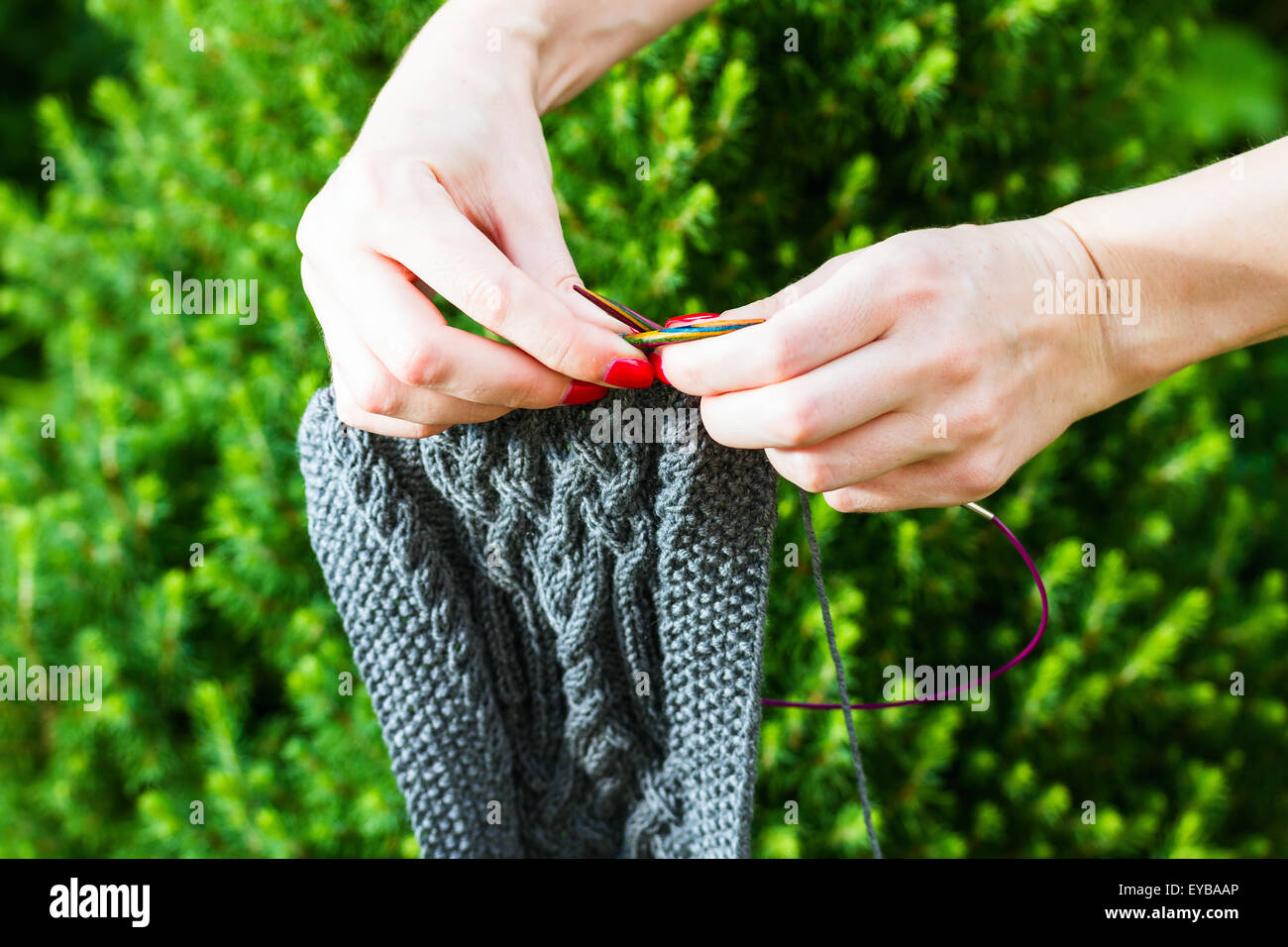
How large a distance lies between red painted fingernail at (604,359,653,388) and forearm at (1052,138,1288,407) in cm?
47

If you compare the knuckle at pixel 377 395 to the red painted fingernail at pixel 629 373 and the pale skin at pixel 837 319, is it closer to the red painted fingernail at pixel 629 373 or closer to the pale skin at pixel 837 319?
the pale skin at pixel 837 319

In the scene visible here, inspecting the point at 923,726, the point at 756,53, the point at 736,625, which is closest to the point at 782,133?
the point at 756,53

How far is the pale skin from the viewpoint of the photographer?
0.83 meters

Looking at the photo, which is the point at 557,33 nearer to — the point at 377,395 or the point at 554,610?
the point at 377,395

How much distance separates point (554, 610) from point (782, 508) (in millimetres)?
467

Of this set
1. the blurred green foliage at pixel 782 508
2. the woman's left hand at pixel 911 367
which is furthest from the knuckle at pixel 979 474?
the blurred green foliage at pixel 782 508

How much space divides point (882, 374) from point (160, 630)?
130 centimetres

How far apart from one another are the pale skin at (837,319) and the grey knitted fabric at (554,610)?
0.08 meters

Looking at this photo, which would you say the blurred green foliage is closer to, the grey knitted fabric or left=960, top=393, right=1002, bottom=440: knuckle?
the grey knitted fabric

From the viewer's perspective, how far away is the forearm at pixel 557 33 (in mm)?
1094

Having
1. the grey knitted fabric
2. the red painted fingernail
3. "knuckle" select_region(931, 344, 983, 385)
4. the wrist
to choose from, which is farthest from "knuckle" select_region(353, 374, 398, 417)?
the wrist

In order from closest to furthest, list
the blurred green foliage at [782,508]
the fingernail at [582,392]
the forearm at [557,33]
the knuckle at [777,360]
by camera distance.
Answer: the knuckle at [777,360]
the fingernail at [582,392]
the forearm at [557,33]
the blurred green foliage at [782,508]

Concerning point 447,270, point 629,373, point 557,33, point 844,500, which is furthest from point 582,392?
point 557,33
